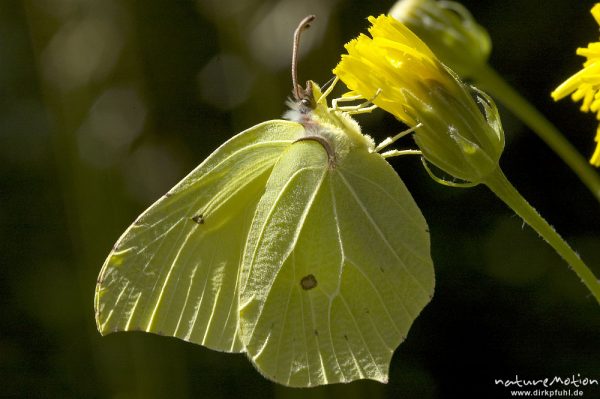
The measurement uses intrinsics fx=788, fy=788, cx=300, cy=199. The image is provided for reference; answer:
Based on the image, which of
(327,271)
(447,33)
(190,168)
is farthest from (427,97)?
(190,168)

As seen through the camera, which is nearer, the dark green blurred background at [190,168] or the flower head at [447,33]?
the flower head at [447,33]

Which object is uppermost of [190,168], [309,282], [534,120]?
[190,168]

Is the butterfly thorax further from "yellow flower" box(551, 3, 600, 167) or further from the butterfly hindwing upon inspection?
"yellow flower" box(551, 3, 600, 167)

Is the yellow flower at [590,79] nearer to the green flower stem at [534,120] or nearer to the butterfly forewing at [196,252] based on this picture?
the green flower stem at [534,120]

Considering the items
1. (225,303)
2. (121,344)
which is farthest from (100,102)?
(225,303)

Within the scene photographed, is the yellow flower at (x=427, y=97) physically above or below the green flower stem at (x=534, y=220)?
above

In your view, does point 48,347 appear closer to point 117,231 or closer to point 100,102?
point 117,231

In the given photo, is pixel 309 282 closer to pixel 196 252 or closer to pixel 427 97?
pixel 196 252

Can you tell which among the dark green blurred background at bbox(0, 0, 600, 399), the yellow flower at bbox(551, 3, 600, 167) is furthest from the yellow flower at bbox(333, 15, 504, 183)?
the dark green blurred background at bbox(0, 0, 600, 399)

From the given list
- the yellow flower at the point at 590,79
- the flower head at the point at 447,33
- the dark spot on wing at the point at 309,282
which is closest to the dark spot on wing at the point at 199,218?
the dark spot on wing at the point at 309,282
